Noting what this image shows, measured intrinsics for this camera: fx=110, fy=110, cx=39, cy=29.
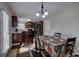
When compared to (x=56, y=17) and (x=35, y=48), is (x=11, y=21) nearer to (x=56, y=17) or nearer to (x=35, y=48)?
(x=35, y=48)

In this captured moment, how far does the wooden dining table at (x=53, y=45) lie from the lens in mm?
2195

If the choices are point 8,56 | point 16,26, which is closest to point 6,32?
point 16,26

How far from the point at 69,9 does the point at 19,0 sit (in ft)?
3.30

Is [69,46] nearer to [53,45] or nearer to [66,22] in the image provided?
[53,45]

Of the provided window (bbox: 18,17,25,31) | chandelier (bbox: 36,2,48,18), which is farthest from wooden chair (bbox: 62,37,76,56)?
window (bbox: 18,17,25,31)

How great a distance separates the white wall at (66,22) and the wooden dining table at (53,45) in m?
0.15

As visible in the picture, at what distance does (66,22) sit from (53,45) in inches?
21.3

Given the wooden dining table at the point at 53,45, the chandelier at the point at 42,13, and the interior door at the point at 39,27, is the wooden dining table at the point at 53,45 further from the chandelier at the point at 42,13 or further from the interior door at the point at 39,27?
the chandelier at the point at 42,13

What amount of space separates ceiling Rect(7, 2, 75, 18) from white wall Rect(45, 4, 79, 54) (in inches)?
4.0

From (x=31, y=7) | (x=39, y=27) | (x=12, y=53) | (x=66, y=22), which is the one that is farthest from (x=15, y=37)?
(x=66, y=22)

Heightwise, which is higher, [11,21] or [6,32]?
[11,21]

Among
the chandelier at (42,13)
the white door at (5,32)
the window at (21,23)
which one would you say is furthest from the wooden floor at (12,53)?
the chandelier at (42,13)

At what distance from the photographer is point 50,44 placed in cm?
225

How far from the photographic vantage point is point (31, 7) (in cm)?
223
